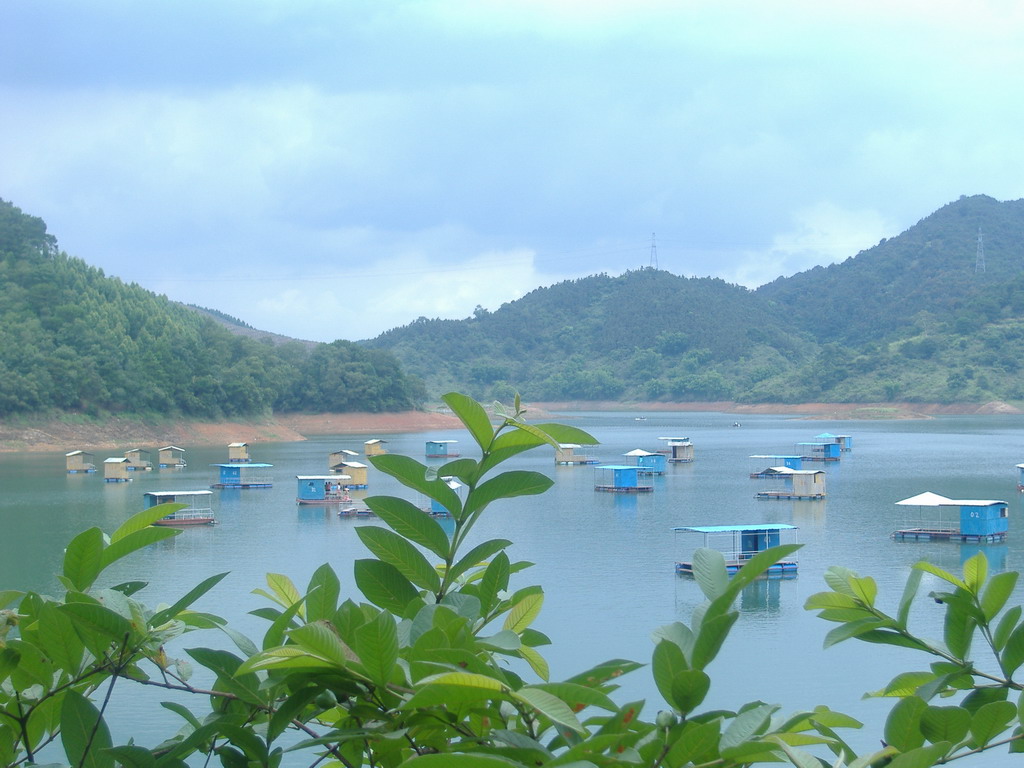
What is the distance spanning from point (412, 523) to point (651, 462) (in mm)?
37070

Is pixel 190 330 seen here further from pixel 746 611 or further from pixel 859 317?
pixel 859 317

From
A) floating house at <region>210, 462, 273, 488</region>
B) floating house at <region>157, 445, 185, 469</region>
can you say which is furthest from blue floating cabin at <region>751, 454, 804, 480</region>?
floating house at <region>157, 445, 185, 469</region>

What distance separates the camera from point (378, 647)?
104cm

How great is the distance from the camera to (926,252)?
125 metres

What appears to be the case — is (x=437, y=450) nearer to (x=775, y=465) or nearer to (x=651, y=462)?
(x=651, y=462)

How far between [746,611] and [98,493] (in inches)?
839

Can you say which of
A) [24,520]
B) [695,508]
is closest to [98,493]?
[24,520]

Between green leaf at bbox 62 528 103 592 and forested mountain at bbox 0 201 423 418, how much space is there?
4933cm

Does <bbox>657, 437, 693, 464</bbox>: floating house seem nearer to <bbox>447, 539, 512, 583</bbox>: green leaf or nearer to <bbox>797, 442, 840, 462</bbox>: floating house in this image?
<bbox>797, 442, 840, 462</bbox>: floating house

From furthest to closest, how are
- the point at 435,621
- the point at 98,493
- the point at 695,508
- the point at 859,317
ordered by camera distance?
the point at 859,317
the point at 98,493
the point at 695,508
the point at 435,621

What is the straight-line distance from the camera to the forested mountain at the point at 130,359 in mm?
49094

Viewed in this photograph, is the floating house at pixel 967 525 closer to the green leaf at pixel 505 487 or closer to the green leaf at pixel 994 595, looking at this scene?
the green leaf at pixel 994 595

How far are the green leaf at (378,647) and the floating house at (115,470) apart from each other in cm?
3580

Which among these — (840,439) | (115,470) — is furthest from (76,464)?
(840,439)
